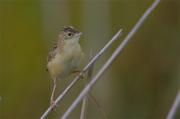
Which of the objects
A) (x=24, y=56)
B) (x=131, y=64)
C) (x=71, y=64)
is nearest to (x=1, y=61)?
(x=24, y=56)

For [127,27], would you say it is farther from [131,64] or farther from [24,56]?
[24,56]

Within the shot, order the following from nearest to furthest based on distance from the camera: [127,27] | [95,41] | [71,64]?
[71,64] → [95,41] → [127,27]

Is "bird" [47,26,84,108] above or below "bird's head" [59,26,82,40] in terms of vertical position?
below

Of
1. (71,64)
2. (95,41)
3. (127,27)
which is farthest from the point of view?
(127,27)

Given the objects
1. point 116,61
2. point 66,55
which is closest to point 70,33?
point 66,55

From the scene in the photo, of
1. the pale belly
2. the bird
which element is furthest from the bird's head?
the pale belly

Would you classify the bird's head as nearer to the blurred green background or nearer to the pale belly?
the pale belly

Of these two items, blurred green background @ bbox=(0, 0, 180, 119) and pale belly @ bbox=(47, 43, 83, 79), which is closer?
pale belly @ bbox=(47, 43, 83, 79)
